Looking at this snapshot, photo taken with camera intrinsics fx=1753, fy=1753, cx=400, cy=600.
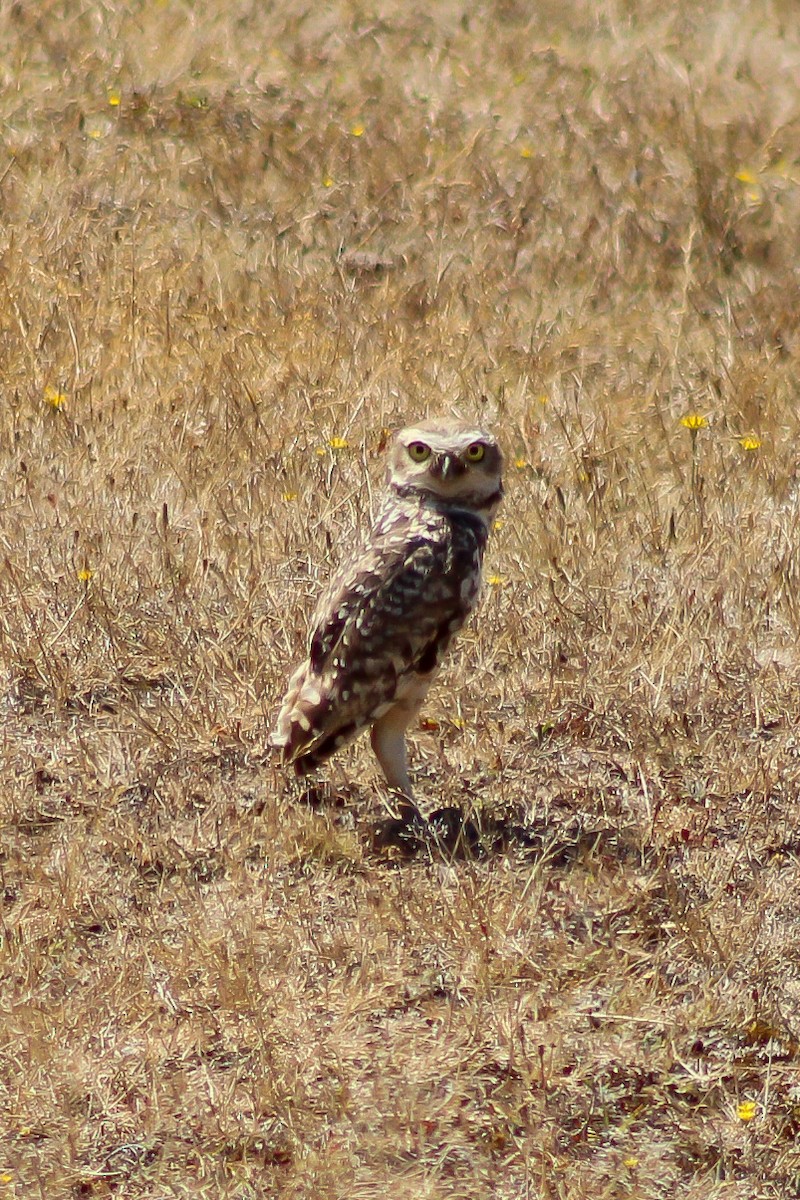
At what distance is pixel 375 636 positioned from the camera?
4820 millimetres

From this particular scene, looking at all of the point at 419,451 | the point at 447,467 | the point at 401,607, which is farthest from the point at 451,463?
the point at 401,607

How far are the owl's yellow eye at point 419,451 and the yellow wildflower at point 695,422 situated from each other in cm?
245

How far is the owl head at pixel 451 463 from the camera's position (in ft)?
16.1

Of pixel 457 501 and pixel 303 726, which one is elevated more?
pixel 457 501

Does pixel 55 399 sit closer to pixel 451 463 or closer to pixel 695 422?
pixel 695 422

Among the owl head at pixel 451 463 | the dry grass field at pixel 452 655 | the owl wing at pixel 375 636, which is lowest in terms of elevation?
the dry grass field at pixel 452 655

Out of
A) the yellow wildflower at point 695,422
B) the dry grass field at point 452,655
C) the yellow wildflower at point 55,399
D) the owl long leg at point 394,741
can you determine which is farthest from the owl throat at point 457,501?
the yellow wildflower at point 55,399

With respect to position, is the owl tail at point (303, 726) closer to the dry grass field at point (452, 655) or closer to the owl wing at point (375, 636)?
the owl wing at point (375, 636)

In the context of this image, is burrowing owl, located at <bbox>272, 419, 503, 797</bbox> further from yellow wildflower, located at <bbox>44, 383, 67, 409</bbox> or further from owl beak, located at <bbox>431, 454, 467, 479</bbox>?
yellow wildflower, located at <bbox>44, 383, 67, 409</bbox>

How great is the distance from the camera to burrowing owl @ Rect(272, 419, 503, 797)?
190 inches

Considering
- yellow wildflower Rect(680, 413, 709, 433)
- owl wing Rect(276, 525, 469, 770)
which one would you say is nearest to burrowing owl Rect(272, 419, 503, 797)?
owl wing Rect(276, 525, 469, 770)

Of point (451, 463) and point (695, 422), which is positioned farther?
point (695, 422)

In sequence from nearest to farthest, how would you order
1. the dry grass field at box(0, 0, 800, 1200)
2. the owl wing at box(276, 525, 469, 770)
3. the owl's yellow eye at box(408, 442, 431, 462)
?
the dry grass field at box(0, 0, 800, 1200)
the owl wing at box(276, 525, 469, 770)
the owl's yellow eye at box(408, 442, 431, 462)

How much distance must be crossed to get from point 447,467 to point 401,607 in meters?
0.42
